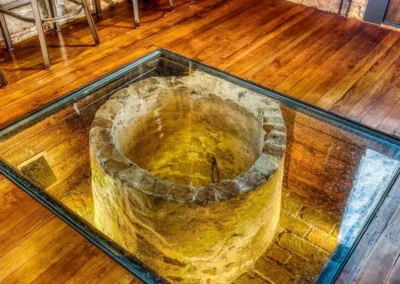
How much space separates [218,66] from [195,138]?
0.78m

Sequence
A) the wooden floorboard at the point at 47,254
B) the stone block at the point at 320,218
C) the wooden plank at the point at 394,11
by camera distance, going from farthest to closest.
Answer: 1. the wooden plank at the point at 394,11
2. the stone block at the point at 320,218
3. the wooden floorboard at the point at 47,254

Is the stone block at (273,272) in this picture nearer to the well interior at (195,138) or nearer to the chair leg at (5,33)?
the well interior at (195,138)

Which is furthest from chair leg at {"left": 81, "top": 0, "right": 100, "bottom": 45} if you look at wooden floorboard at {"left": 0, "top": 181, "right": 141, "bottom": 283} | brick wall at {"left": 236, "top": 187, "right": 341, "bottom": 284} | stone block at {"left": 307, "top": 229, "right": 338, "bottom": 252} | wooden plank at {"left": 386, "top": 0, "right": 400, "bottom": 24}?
wooden plank at {"left": 386, "top": 0, "right": 400, "bottom": 24}

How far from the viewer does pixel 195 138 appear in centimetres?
335

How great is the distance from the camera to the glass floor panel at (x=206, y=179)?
233 centimetres

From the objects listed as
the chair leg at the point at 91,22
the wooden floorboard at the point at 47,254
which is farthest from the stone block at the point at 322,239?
the chair leg at the point at 91,22

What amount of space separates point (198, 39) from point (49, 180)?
6.51 feet

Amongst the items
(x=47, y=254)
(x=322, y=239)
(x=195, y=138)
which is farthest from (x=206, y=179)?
(x=47, y=254)

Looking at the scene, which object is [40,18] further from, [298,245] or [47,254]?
[298,245]

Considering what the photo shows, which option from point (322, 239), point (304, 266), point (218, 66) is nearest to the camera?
point (304, 266)

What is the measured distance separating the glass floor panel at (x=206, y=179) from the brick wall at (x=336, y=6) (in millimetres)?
1926

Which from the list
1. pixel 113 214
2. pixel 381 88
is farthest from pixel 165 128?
pixel 381 88

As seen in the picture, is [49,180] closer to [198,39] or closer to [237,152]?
[237,152]

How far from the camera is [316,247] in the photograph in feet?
10.6
